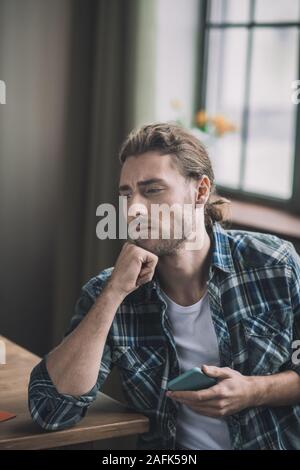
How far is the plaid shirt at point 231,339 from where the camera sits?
1947mm

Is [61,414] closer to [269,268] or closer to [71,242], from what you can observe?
[269,268]

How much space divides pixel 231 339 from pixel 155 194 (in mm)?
391

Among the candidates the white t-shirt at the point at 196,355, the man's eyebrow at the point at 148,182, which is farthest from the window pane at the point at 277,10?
the white t-shirt at the point at 196,355

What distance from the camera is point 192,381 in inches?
68.8

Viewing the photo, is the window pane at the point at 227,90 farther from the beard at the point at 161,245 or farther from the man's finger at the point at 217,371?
the man's finger at the point at 217,371

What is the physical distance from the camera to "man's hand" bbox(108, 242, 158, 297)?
1910mm

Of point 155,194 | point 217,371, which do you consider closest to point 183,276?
point 155,194

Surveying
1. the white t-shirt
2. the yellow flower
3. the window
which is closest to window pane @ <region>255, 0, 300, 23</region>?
the window

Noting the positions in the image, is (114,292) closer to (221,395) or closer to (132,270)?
(132,270)

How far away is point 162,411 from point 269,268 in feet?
1.40

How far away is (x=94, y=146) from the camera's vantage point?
3.41 meters

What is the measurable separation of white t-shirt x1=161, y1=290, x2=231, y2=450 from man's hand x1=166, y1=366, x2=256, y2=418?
142mm

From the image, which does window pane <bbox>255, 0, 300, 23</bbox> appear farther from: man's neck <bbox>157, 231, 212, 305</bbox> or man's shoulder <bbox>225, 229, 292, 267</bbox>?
man's neck <bbox>157, 231, 212, 305</bbox>

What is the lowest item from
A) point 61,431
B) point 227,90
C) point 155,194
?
point 61,431
